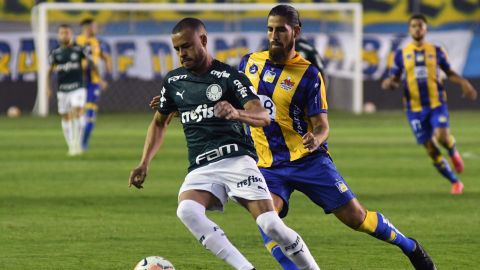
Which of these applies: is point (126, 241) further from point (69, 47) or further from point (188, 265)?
point (69, 47)

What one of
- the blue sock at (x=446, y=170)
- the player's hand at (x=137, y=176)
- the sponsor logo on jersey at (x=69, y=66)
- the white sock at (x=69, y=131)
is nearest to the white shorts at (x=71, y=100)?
the white sock at (x=69, y=131)

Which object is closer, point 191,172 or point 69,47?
point 191,172

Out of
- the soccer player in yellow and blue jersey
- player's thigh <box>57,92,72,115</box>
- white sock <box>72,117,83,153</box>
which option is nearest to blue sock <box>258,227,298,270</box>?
the soccer player in yellow and blue jersey

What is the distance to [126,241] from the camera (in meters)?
10.1

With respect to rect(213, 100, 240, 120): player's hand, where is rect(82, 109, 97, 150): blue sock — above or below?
below

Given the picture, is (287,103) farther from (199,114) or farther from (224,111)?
(224,111)

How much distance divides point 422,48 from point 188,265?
6866mm

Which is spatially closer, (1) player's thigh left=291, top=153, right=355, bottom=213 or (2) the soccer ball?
(2) the soccer ball

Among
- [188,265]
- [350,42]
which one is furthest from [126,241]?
[350,42]

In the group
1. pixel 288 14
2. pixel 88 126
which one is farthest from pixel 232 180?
pixel 88 126

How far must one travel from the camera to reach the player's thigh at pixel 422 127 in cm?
1442

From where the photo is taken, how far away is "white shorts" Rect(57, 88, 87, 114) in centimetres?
1975

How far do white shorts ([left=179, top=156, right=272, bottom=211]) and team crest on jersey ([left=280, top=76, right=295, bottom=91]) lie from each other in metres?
0.73

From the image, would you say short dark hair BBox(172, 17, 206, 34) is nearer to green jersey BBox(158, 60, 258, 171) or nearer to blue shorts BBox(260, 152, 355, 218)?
green jersey BBox(158, 60, 258, 171)
